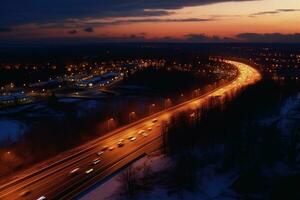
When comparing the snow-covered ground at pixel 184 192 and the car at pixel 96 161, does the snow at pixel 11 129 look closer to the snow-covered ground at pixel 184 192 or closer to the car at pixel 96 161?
the car at pixel 96 161

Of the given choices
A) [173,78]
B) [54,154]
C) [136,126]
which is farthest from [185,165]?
[173,78]

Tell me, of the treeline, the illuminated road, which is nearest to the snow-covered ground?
the treeline

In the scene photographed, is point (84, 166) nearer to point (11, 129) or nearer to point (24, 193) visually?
point (24, 193)

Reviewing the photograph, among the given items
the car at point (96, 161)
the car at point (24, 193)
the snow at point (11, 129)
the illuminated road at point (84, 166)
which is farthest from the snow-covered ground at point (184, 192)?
the snow at point (11, 129)

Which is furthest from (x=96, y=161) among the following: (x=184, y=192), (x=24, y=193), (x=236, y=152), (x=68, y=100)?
(x=68, y=100)

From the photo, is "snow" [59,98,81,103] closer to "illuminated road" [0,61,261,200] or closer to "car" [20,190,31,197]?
"illuminated road" [0,61,261,200]

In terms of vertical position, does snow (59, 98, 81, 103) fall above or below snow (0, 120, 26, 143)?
above
